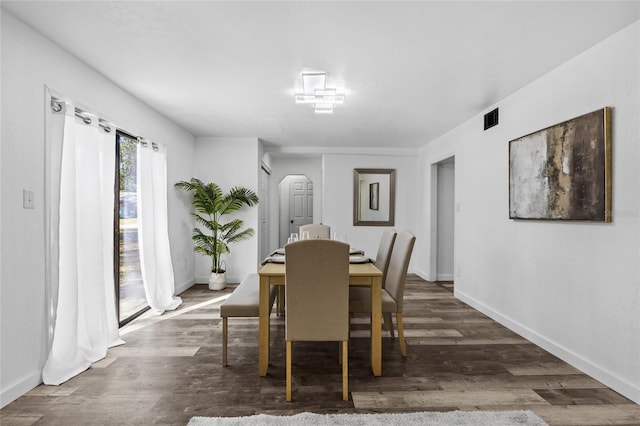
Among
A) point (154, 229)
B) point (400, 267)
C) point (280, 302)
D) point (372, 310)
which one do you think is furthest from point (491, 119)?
point (154, 229)

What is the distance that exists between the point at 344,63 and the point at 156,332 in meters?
3.08

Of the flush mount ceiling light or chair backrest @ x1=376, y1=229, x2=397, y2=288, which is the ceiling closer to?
the flush mount ceiling light

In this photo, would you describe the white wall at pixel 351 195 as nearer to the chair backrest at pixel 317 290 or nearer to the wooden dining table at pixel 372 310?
the wooden dining table at pixel 372 310

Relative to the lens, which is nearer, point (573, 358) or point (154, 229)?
point (573, 358)

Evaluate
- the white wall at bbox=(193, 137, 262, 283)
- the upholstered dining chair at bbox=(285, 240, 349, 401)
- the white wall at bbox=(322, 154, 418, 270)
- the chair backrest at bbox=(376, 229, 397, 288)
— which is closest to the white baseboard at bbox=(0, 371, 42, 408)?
the upholstered dining chair at bbox=(285, 240, 349, 401)

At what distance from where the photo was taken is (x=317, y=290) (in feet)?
7.01

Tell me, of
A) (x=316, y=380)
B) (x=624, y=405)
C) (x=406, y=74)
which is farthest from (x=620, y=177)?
(x=316, y=380)

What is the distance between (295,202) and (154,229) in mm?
4679

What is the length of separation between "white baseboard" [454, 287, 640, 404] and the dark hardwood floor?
0.06 metres

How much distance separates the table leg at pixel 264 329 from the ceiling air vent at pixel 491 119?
3074 mm

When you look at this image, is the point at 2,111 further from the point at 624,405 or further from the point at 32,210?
the point at 624,405

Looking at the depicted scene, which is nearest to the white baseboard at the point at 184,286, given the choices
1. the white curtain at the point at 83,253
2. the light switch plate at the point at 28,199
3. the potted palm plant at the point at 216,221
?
the potted palm plant at the point at 216,221

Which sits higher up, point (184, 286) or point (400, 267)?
point (400, 267)

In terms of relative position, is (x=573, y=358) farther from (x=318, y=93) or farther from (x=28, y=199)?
(x=28, y=199)
